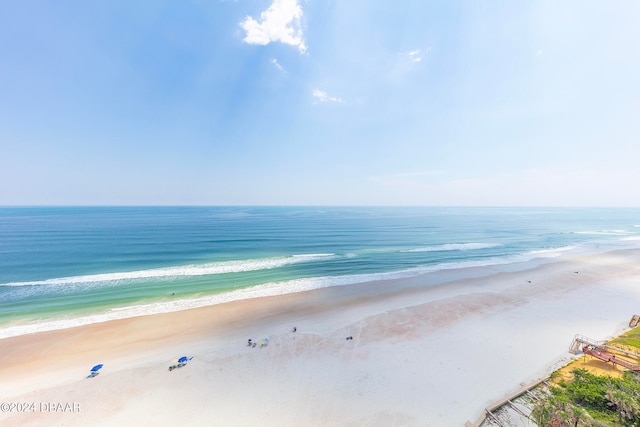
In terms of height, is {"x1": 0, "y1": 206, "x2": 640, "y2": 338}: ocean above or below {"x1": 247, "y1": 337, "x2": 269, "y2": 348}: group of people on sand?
above

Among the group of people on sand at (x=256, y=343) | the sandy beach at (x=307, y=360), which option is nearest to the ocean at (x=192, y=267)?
the sandy beach at (x=307, y=360)

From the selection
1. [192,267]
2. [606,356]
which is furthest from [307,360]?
[192,267]

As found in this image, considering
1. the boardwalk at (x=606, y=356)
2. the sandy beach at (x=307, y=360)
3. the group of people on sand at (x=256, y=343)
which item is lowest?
the sandy beach at (x=307, y=360)

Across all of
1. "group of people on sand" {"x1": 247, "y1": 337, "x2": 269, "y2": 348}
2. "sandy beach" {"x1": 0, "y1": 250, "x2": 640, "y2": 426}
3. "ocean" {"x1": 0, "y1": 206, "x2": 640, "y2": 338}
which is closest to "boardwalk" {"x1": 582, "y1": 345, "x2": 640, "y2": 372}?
"sandy beach" {"x1": 0, "y1": 250, "x2": 640, "y2": 426}

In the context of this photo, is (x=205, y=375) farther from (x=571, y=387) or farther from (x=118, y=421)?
→ (x=571, y=387)

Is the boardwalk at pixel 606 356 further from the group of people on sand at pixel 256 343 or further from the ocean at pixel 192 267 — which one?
the group of people on sand at pixel 256 343

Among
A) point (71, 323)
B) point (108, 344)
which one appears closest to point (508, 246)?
point (108, 344)

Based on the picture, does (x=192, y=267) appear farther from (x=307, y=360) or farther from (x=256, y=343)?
(x=307, y=360)

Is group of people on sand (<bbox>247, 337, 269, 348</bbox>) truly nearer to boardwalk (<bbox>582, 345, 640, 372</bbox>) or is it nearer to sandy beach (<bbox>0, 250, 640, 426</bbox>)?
sandy beach (<bbox>0, 250, 640, 426</bbox>)
